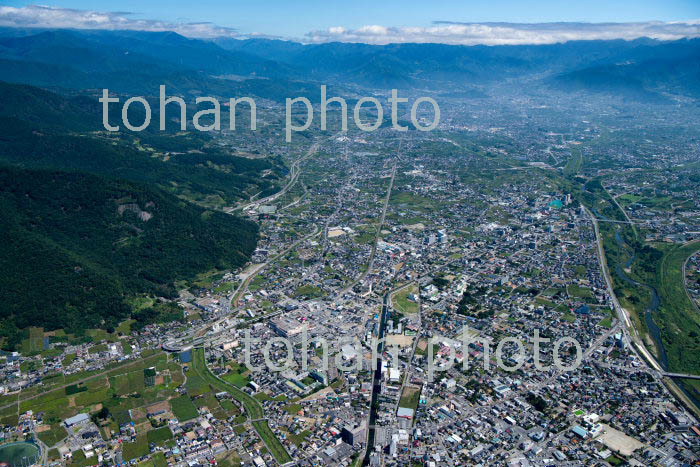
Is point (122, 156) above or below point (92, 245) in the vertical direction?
above

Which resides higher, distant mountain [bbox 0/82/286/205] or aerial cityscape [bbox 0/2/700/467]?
distant mountain [bbox 0/82/286/205]

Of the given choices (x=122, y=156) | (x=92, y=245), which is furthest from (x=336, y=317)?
(x=122, y=156)

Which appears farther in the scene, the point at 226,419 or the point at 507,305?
the point at 507,305

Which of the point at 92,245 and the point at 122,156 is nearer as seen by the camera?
the point at 92,245

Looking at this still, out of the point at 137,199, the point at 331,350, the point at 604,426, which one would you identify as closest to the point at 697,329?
the point at 604,426

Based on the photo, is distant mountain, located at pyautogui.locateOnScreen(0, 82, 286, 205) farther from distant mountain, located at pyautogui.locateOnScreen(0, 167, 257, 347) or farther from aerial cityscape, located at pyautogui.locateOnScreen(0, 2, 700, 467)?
distant mountain, located at pyautogui.locateOnScreen(0, 167, 257, 347)

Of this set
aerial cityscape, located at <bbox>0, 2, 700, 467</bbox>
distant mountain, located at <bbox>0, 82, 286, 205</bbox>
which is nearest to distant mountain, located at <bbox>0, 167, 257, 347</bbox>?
aerial cityscape, located at <bbox>0, 2, 700, 467</bbox>

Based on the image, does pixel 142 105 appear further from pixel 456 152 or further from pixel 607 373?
pixel 607 373

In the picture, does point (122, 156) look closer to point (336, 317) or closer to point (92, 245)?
point (92, 245)
